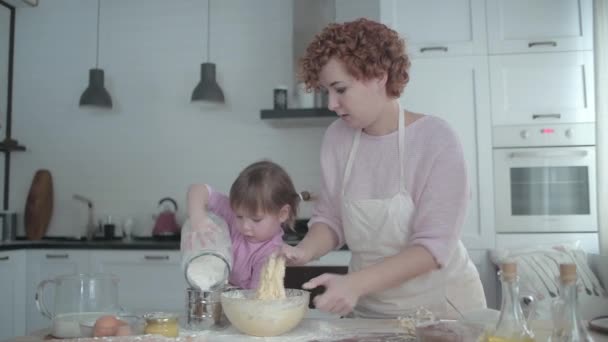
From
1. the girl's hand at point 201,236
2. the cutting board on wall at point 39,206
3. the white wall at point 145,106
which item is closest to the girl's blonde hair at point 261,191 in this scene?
the girl's hand at point 201,236

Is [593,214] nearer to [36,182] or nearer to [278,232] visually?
[278,232]

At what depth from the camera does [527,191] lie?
2.82 m

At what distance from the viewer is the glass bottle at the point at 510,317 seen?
79 centimetres

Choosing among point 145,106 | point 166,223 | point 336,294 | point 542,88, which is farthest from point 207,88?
point 336,294

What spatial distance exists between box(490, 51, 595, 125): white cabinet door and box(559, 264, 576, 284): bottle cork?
2209 mm

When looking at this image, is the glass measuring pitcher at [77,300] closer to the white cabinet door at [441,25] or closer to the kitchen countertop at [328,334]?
the kitchen countertop at [328,334]

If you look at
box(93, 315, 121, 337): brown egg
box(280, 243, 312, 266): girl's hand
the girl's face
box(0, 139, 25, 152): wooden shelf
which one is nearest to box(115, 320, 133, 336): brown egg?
box(93, 315, 121, 337): brown egg

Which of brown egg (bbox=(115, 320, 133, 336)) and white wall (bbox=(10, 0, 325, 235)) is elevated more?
white wall (bbox=(10, 0, 325, 235))

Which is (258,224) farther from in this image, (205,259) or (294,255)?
(205,259)

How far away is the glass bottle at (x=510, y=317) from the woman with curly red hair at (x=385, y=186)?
14.9 inches

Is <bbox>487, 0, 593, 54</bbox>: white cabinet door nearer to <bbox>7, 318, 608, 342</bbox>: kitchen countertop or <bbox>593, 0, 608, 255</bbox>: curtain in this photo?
<bbox>593, 0, 608, 255</bbox>: curtain

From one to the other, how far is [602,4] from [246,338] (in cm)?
254

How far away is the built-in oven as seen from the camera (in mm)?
2754

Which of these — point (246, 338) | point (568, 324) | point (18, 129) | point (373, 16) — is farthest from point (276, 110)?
point (568, 324)
